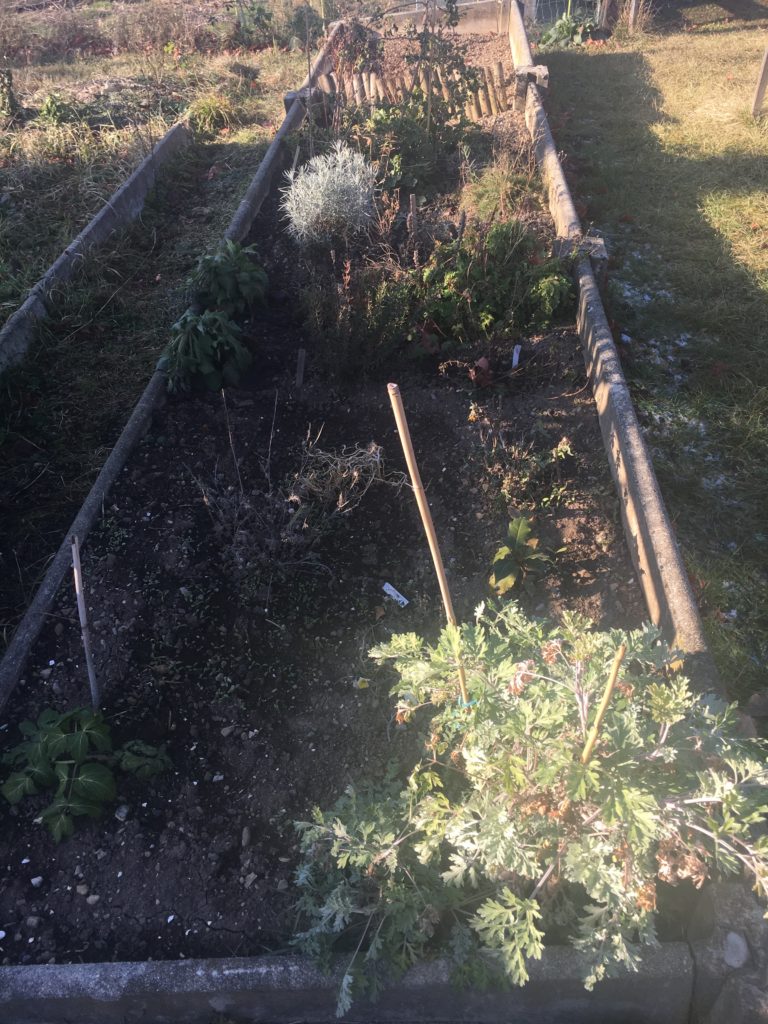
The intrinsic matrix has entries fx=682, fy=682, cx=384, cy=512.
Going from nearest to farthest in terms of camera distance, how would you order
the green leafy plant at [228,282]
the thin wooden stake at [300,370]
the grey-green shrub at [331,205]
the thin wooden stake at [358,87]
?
the thin wooden stake at [300,370] < the green leafy plant at [228,282] < the grey-green shrub at [331,205] < the thin wooden stake at [358,87]

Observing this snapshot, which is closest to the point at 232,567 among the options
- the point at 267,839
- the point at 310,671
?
the point at 310,671

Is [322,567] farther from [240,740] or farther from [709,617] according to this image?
[709,617]

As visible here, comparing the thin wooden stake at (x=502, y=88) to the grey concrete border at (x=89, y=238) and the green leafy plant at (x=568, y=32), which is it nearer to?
the green leafy plant at (x=568, y=32)

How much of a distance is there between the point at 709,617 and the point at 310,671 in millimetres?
2065

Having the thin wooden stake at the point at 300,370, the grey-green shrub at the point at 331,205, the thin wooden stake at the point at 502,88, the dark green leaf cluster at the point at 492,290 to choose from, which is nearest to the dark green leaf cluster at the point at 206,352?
the thin wooden stake at the point at 300,370

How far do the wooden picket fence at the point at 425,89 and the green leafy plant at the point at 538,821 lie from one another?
7064 mm

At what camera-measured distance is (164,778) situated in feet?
10.1

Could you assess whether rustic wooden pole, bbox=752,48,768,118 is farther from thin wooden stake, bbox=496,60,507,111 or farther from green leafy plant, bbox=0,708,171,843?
green leafy plant, bbox=0,708,171,843

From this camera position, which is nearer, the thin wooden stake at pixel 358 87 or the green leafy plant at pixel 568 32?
the thin wooden stake at pixel 358 87

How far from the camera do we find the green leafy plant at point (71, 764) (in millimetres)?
2857

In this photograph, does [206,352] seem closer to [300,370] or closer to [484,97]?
[300,370]

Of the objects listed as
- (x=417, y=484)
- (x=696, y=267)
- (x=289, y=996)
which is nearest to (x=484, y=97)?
(x=696, y=267)

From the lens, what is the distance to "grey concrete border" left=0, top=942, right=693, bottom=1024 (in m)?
2.30

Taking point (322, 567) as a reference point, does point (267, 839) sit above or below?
below
